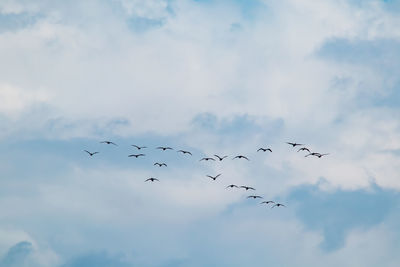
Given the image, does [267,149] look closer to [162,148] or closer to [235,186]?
[235,186]

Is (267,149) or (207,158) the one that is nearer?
(267,149)

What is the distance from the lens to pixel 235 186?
187750mm

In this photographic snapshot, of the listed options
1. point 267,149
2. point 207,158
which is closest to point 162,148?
point 207,158

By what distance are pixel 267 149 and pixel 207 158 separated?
20684 millimetres

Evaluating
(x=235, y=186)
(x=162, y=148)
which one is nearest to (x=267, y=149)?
(x=235, y=186)

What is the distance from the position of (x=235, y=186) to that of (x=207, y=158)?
1157 cm

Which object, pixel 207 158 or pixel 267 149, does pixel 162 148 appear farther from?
pixel 267 149

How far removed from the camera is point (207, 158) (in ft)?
620

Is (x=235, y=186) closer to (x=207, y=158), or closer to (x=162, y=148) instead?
(x=207, y=158)

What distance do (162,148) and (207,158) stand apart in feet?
45.5

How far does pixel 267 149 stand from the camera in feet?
579

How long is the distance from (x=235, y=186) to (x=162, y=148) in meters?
24.0

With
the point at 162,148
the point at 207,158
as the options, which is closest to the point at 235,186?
the point at 207,158
